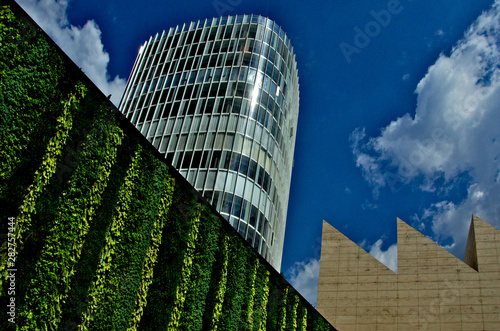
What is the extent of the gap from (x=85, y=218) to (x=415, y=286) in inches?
901

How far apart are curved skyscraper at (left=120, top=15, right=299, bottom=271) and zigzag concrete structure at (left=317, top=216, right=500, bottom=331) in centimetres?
1944

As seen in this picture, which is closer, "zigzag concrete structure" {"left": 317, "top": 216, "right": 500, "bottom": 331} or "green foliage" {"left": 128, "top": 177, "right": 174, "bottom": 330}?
"green foliage" {"left": 128, "top": 177, "right": 174, "bottom": 330}

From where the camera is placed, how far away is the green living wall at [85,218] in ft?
27.9

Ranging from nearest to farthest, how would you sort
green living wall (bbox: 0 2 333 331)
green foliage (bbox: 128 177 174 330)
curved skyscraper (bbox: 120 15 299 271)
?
green living wall (bbox: 0 2 333 331), green foliage (bbox: 128 177 174 330), curved skyscraper (bbox: 120 15 299 271)

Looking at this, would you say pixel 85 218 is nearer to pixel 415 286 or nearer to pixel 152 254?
pixel 152 254

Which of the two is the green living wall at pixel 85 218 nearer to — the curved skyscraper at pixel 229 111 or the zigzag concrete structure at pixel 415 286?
the zigzag concrete structure at pixel 415 286

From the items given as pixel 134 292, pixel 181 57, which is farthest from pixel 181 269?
pixel 181 57

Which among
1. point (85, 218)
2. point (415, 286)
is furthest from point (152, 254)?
point (415, 286)

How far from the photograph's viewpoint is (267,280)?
53.7 feet

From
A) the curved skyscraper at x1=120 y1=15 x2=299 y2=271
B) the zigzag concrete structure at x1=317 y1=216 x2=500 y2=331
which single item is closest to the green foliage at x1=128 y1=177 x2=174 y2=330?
the zigzag concrete structure at x1=317 y1=216 x2=500 y2=331

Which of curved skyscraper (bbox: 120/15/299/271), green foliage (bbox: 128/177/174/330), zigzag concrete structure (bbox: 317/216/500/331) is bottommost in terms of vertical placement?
green foliage (bbox: 128/177/174/330)

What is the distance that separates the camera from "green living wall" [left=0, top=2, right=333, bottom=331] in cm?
849

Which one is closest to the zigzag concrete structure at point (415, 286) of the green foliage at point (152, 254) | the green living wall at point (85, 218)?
the green living wall at point (85, 218)

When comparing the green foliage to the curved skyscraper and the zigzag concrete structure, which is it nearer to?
the zigzag concrete structure
